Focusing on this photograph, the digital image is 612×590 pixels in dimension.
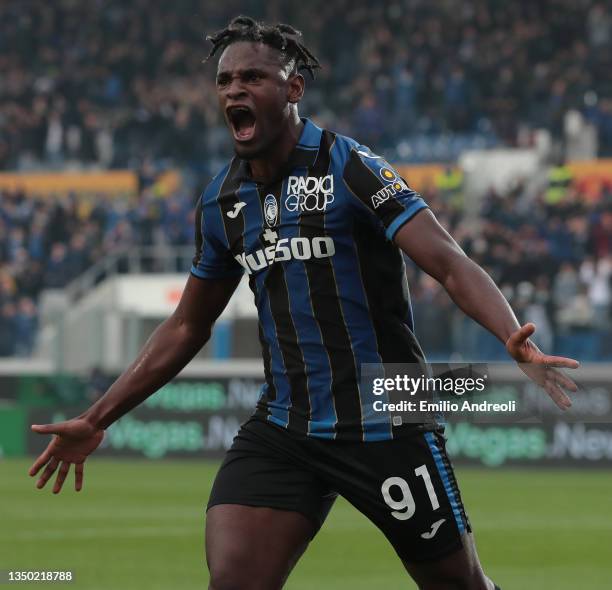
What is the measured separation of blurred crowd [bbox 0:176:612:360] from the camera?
1828 cm

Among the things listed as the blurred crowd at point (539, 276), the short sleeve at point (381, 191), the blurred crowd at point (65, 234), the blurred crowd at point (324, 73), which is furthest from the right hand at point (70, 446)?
the blurred crowd at point (324, 73)

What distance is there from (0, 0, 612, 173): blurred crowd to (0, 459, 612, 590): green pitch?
10405 millimetres

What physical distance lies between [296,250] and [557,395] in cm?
110

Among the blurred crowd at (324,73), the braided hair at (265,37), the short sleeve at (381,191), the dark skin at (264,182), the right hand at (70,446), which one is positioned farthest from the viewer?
the blurred crowd at (324,73)

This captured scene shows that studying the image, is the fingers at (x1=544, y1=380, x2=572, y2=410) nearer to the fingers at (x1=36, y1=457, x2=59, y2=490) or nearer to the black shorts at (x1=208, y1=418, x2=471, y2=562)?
the black shorts at (x1=208, y1=418, x2=471, y2=562)

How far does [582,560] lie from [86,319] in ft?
35.7

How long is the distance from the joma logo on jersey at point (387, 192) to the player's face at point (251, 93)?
0.37 meters

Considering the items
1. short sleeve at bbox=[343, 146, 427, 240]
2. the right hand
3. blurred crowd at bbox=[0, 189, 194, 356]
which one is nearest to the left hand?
short sleeve at bbox=[343, 146, 427, 240]

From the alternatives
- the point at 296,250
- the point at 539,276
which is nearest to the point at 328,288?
the point at 296,250

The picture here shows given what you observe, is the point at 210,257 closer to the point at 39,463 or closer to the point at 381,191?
the point at 381,191

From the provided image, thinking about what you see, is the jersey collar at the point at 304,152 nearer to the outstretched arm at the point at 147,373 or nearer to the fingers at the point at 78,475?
the outstretched arm at the point at 147,373

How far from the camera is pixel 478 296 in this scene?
4.15m

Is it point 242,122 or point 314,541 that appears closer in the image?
point 242,122

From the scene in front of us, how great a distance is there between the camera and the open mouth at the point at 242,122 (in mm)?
4500
